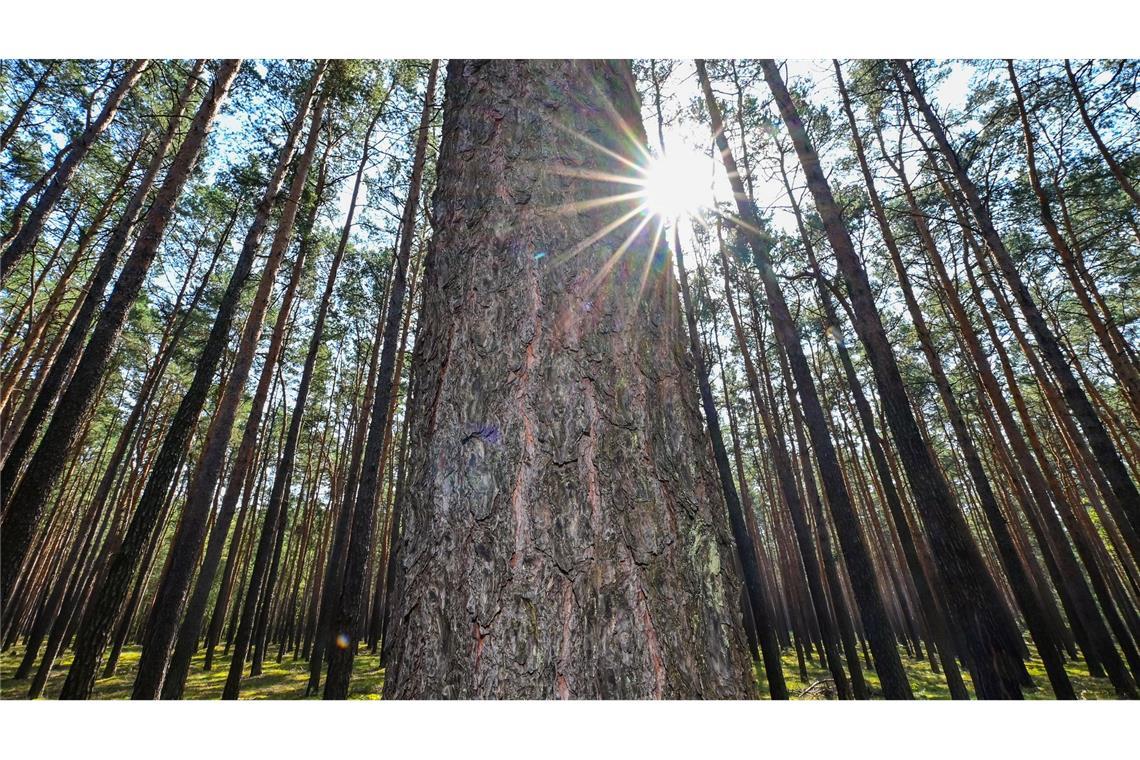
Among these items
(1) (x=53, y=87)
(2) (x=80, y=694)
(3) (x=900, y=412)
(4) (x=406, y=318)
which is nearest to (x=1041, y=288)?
(3) (x=900, y=412)

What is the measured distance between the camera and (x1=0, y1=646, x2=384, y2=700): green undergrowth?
9.45 meters

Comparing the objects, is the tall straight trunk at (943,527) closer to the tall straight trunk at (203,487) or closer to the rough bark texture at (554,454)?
the rough bark texture at (554,454)

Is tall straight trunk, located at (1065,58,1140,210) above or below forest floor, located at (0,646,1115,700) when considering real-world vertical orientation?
above

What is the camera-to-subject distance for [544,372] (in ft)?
2.81

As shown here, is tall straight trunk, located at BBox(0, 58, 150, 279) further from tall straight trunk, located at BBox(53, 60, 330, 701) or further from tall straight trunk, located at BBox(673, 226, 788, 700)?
tall straight trunk, located at BBox(673, 226, 788, 700)

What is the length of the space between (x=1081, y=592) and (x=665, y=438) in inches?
524

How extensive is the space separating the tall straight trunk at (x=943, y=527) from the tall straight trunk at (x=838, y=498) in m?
1.01

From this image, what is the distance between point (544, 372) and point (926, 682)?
614 inches

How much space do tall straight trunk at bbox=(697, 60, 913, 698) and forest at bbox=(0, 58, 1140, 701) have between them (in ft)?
0.19

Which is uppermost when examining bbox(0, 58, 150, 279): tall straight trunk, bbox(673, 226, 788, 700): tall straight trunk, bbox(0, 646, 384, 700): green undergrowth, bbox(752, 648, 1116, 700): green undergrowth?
bbox(0, 58, 150, 279): tall straight trunk

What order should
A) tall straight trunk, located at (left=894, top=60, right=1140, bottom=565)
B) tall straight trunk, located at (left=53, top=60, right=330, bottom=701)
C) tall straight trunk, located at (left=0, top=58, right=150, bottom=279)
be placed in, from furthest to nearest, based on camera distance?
tall straight trunk, located at (left=894, top=60, right=1140, bottom=565), tall straight trunk, located at (left=0, top=58, right=150, bottom=279), tall straight trunk, located at (left=53, top=60, right=330, bottom=701)

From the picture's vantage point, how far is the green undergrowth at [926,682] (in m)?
8.79

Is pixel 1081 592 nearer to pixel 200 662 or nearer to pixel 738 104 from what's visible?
pixel 738 104

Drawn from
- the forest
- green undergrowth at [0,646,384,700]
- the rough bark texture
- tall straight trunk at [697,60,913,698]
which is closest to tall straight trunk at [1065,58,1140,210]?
the forest
